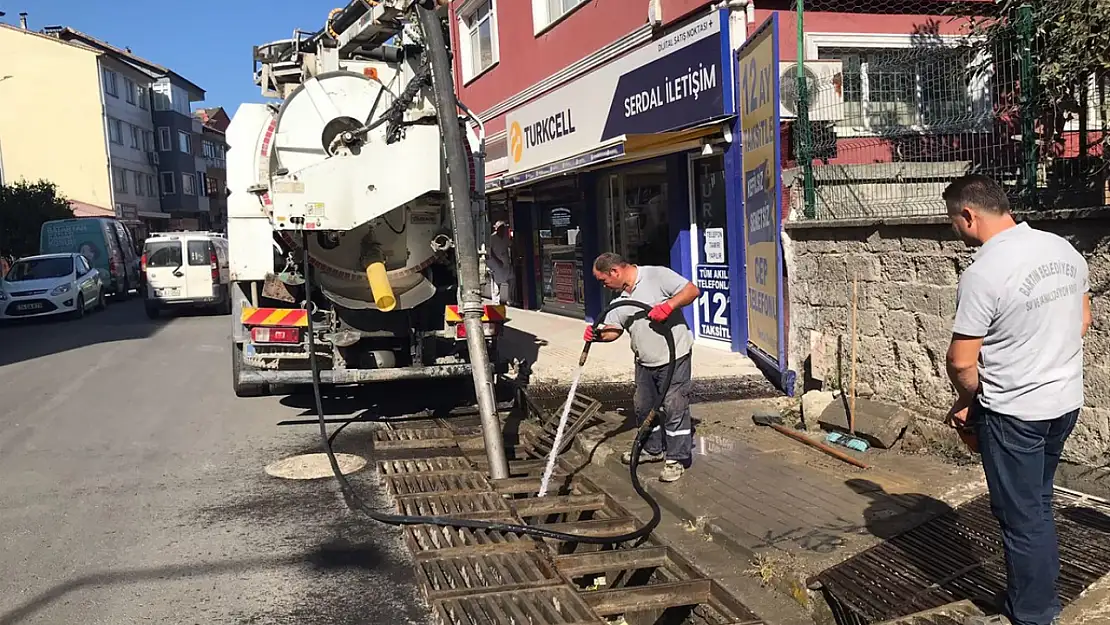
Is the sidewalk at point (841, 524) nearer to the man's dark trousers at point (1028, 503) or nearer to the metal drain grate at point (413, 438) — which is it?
the man's dark trousers at point (1028, 503)

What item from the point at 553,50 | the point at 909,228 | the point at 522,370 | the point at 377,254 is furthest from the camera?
the point at 553,50

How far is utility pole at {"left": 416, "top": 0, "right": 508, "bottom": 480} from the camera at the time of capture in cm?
623

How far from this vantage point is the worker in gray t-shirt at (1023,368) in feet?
10.5

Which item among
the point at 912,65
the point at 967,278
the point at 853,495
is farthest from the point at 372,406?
the point at 967,278

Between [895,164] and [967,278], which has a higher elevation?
[895,164]

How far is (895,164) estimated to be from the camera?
7.88 meters

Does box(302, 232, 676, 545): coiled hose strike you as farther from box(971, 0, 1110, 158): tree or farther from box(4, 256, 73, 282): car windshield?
box(4, 256, 73, 282): car windshield

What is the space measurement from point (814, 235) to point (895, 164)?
103 cm

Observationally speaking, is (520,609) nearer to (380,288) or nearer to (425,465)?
(425,465)

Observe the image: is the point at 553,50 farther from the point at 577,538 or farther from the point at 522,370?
the point at 577,538

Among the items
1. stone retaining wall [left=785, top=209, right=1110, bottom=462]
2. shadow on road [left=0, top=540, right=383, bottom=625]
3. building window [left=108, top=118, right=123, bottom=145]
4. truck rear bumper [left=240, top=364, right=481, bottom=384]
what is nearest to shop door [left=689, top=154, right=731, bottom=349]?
stone retaining wall [left=785, top=209, right=1110, bottom=462]

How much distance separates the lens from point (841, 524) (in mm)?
4754

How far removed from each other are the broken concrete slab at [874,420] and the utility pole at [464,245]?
2.53m

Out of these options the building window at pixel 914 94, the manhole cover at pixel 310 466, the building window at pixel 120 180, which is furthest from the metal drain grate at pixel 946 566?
the building window at pixel 120 180
